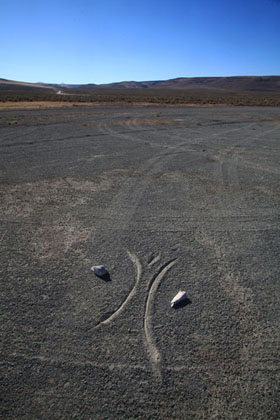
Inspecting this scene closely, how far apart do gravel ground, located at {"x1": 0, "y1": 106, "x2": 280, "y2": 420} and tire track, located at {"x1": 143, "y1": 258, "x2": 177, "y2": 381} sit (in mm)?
12

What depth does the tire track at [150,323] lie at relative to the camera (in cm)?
239

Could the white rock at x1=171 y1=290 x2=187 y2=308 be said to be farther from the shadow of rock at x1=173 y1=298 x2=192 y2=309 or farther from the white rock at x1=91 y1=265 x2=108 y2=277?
the white rock at x1=91 y1=265 x2=108 y2=277

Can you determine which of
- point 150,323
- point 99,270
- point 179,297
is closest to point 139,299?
point 150,323

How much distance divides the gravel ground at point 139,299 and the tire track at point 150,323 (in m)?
0.01

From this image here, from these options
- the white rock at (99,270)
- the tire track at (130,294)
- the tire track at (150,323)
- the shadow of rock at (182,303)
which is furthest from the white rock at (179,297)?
the white rock at (99,270)

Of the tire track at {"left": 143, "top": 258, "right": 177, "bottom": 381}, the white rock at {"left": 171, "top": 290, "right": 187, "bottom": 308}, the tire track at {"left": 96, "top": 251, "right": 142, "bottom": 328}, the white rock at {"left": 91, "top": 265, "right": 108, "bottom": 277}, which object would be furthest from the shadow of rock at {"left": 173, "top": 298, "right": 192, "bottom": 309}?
the white rock at {"left": 91, "top": 265, "right": 108, "bottom": 277}

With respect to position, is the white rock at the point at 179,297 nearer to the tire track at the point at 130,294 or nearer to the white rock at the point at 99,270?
the tire track at the point at 130,294

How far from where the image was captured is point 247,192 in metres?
6.17

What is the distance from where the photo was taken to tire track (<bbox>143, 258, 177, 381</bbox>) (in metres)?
2.39

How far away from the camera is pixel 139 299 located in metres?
3.07

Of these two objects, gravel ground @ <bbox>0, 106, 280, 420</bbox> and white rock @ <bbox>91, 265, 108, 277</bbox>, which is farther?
white rock @ <bbox>91, 265, 108, 277</bbox>

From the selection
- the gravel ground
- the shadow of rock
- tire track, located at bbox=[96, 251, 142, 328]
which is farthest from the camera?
the shadow of rock

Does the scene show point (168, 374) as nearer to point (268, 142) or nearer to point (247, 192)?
point (247, 192)

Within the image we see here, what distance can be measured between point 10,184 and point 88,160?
9.12ft
